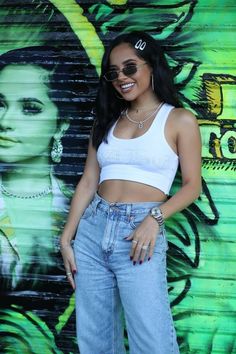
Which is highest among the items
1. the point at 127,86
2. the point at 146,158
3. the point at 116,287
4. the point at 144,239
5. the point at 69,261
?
the point at 127,86

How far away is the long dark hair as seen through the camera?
2477mm

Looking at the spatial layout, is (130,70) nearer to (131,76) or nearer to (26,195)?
(131,76)

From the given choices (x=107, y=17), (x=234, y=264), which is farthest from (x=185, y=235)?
(x=107, y=17)

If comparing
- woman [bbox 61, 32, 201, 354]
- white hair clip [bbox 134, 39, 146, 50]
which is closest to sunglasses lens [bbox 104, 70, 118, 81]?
woman [bbox 61, 32, 201, 354]

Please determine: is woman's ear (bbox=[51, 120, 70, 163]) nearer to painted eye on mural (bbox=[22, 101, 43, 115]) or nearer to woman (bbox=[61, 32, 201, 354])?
painted eye on mural (bbox=[22, 101, 43, 115])

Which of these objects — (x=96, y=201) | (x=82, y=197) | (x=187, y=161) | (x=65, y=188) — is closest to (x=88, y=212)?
(x=96, y=201)

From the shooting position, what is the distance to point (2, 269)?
3.29m

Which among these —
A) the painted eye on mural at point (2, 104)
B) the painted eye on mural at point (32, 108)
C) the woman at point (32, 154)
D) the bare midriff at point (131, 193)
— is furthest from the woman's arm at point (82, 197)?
the painted eye on mural at point (2, 104)

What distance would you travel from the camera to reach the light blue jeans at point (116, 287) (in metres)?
2.24

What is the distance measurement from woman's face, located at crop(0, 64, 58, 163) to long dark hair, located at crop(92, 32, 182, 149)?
613 mm

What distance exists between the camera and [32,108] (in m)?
3.19

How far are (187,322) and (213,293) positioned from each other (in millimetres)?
226

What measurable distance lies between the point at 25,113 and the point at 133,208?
1.18m

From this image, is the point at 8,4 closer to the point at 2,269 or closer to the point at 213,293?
the point at 2,269
